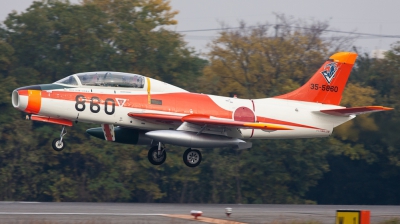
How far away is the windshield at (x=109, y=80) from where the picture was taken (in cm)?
1936

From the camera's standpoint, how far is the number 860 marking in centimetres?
1902

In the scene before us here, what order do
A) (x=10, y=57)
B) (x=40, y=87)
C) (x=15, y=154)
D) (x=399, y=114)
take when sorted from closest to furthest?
1. (x=40, y=87)
2. (x=399, y=114)
3. (x=15, y=154)
4. (x=10, y=57)

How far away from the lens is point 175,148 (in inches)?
1443

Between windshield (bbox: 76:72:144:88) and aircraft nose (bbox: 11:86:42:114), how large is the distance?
1.39 m

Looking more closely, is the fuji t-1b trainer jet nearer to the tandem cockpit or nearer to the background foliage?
the tandem cockpit

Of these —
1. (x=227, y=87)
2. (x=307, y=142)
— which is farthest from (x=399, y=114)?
(x=227, y=87)

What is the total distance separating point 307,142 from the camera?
36156 mm

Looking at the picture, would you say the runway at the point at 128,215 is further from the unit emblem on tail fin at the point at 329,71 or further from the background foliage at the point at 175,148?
the background foliage at the point at 175,148

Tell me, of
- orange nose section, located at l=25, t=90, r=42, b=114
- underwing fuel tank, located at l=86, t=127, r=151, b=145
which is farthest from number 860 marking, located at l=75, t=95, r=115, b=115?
underwing fuel tank, located at l=86, t=127, r=151, b=145

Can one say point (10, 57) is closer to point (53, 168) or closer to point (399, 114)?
point (53, 168)

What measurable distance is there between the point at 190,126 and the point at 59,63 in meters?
19.8

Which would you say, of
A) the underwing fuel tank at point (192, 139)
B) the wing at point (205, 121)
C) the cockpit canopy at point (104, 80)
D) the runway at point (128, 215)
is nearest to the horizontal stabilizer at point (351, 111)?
the wing at point (205, 121)

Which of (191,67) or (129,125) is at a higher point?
(191,67)

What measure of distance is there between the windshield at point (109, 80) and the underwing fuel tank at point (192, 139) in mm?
1574
